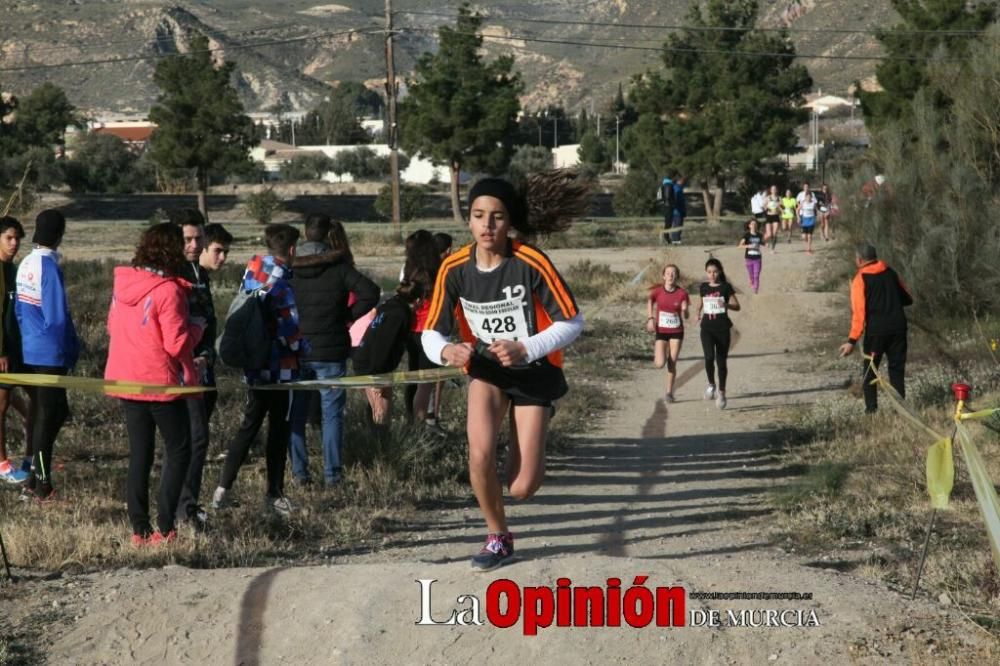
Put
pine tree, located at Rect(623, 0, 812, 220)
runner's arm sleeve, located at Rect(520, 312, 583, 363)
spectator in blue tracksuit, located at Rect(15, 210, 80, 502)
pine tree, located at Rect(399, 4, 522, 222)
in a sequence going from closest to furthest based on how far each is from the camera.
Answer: runner's arm sleeve, located at Rect(520, 312, 583, 363)
spectator in blue tracksuit, located at Rect(15, 210, 80, 502)
pine tree, located at Rect(623, 0, 812, 220)
pine tree, located at Rect(399, 4, 522, 222)

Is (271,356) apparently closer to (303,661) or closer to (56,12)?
(303,661)

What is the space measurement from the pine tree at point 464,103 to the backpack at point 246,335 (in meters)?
50.5

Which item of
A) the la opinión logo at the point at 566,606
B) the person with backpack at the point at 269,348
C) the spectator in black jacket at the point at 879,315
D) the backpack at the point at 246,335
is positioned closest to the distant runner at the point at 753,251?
the spectator in black jacket at the point at 879,315

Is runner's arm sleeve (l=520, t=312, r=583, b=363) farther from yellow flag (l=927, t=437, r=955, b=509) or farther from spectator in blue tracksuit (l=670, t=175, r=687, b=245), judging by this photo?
spectator in blue tracksuit (l=670, t=175, r=687, b=245)

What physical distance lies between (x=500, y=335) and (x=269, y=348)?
2444 millimetres

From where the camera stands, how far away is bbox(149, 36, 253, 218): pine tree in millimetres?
58594

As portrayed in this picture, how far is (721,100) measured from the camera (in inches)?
2318

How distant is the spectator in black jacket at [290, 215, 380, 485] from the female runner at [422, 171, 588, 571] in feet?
9.44

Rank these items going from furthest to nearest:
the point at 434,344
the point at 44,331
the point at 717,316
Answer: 1. the point at 717,316
2. the point at 44,331
3. the point at 434,344

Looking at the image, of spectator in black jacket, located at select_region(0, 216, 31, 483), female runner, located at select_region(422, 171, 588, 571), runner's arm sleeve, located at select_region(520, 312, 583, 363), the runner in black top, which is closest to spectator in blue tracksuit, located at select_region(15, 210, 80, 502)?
spectator in black jacket, located at select_region(0, 216, 31, 483)

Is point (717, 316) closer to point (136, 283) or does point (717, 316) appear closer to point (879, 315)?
point (879, 315)

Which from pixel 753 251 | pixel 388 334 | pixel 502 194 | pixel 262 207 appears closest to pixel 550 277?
pixel 502 194

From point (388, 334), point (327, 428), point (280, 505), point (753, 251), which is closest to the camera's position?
point (280, 505)

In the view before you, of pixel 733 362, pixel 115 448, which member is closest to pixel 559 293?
pixel 115 448
